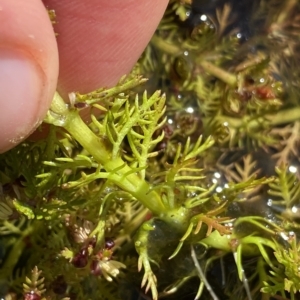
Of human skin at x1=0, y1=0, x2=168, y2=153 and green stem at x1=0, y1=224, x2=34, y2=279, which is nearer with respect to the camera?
human skin at x1=0, y1=0, x2=168, y2=153

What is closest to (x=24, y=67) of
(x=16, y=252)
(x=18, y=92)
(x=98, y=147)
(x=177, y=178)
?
(x=18, y=92)

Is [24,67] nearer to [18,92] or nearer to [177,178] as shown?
[18,92]

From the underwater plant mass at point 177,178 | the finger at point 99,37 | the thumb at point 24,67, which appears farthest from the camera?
the finger at point 99,37

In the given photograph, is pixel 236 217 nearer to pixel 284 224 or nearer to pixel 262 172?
pixel 284 224

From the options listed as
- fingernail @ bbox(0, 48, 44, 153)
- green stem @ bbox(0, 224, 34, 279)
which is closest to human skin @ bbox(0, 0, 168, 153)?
fingernail @ bbox(0, 48, 44, 153)

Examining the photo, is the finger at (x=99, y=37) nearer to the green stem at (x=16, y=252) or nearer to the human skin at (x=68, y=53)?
the human skin at (x=68, y=53)

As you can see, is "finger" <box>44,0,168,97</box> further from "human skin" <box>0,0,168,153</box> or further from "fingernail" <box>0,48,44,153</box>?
"fingernail" <box>0,48,44,153</box>

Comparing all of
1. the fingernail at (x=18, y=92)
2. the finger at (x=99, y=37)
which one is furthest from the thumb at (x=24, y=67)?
the finger at (x=99, y=37)

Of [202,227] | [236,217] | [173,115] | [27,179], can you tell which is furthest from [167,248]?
[173,115]
